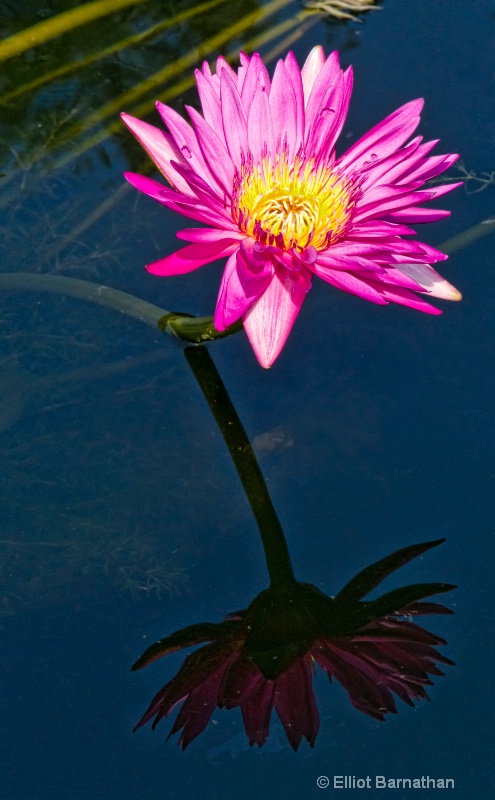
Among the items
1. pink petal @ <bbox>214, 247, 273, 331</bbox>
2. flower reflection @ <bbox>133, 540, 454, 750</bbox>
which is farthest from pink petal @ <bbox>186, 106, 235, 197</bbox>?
flower reflection @ <bbox>133, 540, 454, 750</bbox>

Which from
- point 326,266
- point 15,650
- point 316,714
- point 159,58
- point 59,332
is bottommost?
point 316,714

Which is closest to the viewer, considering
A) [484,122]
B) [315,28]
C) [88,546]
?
[88,546]

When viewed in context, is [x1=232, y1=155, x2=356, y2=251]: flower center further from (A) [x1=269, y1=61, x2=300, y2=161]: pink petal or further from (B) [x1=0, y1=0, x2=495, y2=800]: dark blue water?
(B) [x1=0, y1=0, x2=495, y2=800]: dark blue water

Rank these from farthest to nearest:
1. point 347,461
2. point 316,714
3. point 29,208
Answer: point 29,208 < point 347,461 < point 316,714

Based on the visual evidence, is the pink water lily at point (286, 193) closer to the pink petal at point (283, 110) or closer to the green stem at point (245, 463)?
the pink petal at point (283, 110)

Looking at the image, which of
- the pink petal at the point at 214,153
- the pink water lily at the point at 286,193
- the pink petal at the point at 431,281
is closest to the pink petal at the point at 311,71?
the pink water lily at the point at 286,193

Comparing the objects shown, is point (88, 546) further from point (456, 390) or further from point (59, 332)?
point (456, 390)

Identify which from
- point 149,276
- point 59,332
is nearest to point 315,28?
point 149,276
